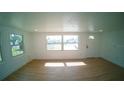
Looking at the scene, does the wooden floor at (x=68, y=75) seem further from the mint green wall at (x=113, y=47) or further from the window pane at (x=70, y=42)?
the window pane at (x=70, y=42)

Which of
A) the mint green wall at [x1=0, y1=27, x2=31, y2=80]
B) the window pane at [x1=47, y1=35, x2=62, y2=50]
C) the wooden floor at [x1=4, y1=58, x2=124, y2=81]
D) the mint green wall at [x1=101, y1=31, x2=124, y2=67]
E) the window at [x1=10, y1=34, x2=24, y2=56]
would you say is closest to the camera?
the mint green wall at [x1=0, y1=27, x2=31, y2=80]

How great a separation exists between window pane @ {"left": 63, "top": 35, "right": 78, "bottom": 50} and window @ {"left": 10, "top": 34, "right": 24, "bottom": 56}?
2638 mm

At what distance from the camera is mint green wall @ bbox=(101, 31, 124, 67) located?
5.59 m

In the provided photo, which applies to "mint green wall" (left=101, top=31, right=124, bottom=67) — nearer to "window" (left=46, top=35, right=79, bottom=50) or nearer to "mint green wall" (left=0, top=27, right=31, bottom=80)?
"window" (left=46, top=35, right=79, bottom=50)

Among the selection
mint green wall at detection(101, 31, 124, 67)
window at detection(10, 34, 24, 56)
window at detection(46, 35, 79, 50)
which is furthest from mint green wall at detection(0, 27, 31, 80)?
mint green wall at detection(101, 31, 124, 67)

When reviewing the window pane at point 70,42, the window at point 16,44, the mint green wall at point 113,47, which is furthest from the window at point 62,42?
the window at point 16,44

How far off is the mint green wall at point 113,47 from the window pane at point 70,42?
154 centimetres

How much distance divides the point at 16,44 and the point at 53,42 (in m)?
3.02

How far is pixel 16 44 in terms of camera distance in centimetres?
512

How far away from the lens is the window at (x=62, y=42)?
7.56m

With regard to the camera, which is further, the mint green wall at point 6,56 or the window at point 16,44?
the window at point 16,44
